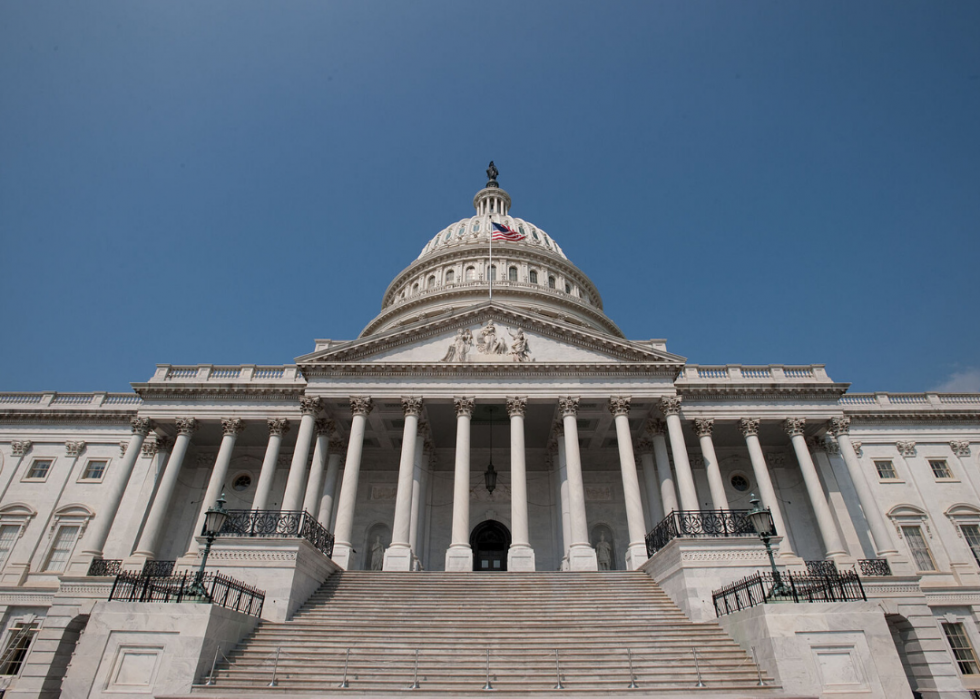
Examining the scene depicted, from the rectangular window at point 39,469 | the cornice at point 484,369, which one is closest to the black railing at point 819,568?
the cornice at point 484,369

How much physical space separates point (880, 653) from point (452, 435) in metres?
24.8

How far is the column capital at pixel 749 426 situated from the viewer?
3047 cm

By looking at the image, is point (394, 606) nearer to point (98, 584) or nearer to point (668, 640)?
point (668, 640)

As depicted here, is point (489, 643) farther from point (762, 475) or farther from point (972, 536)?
point (972, 536)

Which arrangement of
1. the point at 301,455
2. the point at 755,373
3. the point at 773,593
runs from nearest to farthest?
the point at 773,593, the point at 301,455, the point at 755,373

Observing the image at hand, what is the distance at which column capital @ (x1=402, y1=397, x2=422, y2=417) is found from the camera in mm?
28453

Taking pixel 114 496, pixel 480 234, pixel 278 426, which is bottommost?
pixel 114 496

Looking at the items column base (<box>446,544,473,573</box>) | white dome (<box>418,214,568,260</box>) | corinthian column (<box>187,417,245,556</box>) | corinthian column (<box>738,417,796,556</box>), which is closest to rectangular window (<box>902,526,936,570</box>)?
corinthian column (<box>738,417,796,556</box>)

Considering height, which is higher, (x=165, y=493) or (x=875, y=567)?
(x=165, y=493)

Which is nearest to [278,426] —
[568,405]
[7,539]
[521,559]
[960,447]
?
[521,559]

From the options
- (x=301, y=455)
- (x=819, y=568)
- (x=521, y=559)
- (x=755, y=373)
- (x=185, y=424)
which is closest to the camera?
(x=819, y=568)

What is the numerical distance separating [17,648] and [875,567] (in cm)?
4066

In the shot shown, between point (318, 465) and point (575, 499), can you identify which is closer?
point (575, 499)

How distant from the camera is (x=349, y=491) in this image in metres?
26.2
